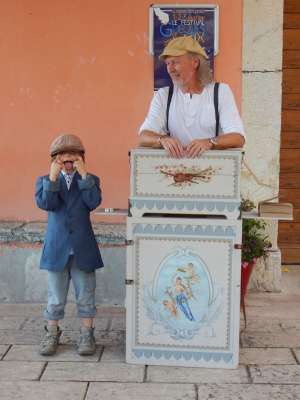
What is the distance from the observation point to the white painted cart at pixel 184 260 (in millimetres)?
3379

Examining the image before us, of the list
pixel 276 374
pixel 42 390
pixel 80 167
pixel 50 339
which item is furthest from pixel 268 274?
pixel 42 390

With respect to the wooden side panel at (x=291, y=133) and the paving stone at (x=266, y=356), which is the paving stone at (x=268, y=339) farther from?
the wooden side panel at (x=291, y=133)

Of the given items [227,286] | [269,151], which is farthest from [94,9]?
[227,286]

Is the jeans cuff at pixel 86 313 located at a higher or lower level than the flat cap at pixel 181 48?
lower

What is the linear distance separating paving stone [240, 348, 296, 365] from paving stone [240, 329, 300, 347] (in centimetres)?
9

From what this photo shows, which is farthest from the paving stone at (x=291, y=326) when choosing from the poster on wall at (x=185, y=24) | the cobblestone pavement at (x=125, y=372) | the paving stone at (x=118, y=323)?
the poster on wall at (x=185, y=24)

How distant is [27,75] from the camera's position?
4902 mm

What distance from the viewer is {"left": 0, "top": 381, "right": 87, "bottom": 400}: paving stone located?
126 inches

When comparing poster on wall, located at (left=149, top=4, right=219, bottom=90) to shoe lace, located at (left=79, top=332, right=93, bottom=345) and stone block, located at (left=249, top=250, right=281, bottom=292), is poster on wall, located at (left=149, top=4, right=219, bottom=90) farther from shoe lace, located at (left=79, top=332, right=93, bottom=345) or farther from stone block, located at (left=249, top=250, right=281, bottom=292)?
shoe lace, located at (left=79, top=332, right=93, bottom=345)

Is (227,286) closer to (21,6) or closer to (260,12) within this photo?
(260,12)

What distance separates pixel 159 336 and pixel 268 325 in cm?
112

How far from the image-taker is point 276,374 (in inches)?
137

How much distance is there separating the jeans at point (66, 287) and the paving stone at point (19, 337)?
1.21 ft

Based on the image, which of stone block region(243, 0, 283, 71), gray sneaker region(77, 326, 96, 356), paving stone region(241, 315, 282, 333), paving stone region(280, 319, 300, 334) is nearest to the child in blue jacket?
gray sneaker region(77, 326, 96, 356)
